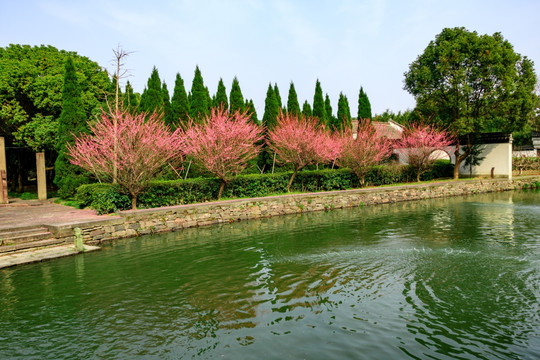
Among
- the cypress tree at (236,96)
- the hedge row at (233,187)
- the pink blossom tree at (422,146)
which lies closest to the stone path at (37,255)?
the hedge row at (233,187)

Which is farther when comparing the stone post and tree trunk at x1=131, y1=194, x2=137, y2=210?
the stone post

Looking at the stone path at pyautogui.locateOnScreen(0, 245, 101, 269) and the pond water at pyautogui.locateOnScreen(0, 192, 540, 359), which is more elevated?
the stone path at pyautogui.locateOnScreen(0, 245, 101, 269)

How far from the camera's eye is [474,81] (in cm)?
2581

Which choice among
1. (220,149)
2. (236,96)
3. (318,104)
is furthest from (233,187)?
(318,104)

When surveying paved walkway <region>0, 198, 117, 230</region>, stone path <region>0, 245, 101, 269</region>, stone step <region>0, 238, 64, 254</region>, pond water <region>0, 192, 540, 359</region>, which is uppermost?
paved walkway <region>0, 198, 117, 230</region>

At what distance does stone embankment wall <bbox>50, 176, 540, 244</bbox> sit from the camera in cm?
1290

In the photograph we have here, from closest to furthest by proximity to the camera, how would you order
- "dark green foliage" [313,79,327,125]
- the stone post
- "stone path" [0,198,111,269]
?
"stone path" [0,198,111,269] < the stone post < "dark green foliage" [313,79,327,125]

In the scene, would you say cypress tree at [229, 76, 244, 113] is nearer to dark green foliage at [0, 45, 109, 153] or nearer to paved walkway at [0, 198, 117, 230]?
dark green foliage at [0, 45, 109, 153]

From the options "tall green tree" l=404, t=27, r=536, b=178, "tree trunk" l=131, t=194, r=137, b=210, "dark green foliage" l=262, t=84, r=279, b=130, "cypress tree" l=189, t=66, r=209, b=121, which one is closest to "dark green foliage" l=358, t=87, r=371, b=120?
"tall green tree" l=404, t=27, r=536, b=178

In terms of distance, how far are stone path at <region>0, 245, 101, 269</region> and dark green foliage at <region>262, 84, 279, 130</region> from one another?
18.5m

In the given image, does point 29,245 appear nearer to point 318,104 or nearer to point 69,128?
point 69,128

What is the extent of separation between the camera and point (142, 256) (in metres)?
10.6

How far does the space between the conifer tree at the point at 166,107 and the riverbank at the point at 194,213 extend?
33.6 feet

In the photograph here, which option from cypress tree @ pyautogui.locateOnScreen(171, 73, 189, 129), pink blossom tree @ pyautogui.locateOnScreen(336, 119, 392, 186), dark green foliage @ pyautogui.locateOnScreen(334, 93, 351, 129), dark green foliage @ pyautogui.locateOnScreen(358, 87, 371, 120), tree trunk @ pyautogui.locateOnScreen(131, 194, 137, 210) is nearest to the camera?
tree trunk @ pyautogui.locateOnScreen(131, 194, 137, 210)
